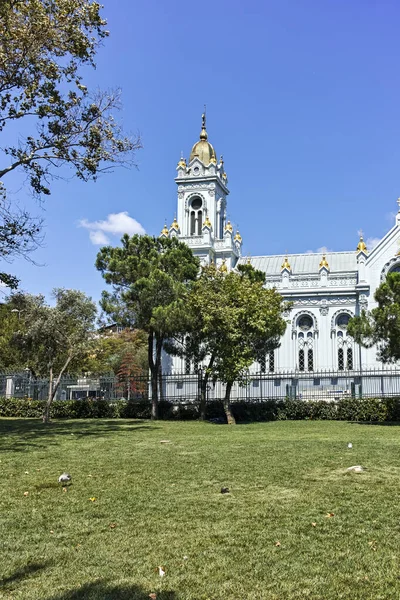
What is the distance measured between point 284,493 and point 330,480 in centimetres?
108

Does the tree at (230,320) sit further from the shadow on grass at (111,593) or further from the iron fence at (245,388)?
the shadow on grass at (111,593)

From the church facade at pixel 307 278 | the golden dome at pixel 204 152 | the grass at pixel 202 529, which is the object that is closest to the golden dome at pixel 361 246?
the church facade at pixel 307 278

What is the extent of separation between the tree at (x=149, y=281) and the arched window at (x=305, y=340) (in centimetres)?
1897

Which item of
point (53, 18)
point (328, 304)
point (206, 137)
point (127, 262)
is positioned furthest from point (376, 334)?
point (206, 137)

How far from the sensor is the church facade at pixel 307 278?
40281 millimetres

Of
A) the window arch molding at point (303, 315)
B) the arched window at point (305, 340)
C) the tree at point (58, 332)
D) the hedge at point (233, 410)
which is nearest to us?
the tree at point (58, 332)

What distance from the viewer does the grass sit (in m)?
4.13

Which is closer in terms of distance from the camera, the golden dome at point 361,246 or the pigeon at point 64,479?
the pigeon at point 64,479

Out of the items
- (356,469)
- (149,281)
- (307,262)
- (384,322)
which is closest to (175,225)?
(307,262)

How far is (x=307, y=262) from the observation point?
4666cm

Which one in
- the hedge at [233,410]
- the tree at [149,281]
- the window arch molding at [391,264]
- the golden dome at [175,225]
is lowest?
the hedge at [233,410]

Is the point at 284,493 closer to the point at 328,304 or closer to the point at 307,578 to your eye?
the point at 307,578

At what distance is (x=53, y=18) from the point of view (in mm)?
14227

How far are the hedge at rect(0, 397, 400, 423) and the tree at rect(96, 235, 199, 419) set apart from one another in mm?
1683
